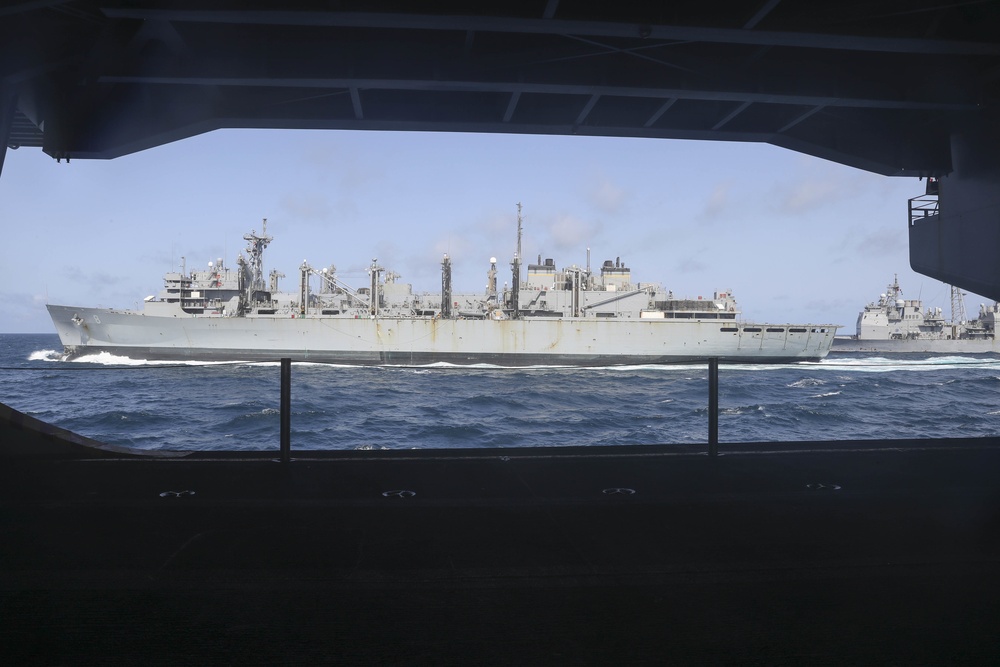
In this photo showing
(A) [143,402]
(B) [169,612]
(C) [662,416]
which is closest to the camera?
(B) [169,612]

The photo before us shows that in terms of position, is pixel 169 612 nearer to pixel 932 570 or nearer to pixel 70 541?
pixel 70 541

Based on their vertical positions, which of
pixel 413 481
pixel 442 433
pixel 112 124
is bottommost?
pixel 442 433

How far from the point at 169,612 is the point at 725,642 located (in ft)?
6.55

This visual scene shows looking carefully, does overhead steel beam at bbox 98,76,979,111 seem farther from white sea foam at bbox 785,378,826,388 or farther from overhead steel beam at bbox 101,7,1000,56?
white sea foam at bbox 785,378,826,388

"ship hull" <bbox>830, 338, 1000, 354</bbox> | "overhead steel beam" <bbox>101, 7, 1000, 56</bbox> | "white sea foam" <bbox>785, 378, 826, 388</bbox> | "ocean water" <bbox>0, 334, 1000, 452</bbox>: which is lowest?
"ocean water" <bbox>0, 334, 1000, 452</bbox>

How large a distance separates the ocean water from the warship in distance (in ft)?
73.9

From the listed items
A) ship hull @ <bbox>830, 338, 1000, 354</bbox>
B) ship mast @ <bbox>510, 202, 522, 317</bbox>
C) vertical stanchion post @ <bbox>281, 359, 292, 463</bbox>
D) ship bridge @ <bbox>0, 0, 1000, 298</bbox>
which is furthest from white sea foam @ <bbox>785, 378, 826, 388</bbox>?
vertical stanchion post @ <bbox>281, 359, 292, 463</bbox>

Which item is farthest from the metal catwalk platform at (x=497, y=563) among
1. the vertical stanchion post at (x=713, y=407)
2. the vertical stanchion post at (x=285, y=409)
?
the vertical stanchion post at (x=713, y=407)

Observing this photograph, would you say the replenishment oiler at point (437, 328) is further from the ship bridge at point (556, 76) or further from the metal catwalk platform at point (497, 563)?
the metal catwalk platform at point (497, 563)

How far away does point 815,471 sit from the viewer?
198 inches

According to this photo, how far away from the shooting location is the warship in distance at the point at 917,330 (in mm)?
56938

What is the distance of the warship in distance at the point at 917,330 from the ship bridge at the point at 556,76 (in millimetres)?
55881

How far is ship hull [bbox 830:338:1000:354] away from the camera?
186 feet

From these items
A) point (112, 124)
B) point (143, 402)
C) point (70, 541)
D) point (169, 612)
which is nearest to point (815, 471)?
point (169, 612)
